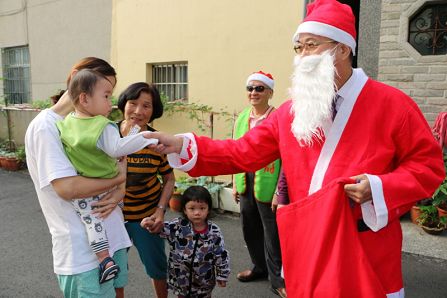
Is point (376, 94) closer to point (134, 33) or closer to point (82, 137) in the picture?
point (82, 137)

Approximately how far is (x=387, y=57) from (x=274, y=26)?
1.76 metres

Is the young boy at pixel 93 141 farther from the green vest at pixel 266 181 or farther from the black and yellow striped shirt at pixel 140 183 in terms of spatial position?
the green vest at pixel 266 181

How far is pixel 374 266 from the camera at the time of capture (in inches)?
67.1

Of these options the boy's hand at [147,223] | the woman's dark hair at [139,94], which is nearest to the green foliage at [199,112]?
the woman's dark hair at [139,94]

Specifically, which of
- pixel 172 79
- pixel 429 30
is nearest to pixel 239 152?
pixel 429 30

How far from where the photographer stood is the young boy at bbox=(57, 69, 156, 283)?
1.77m

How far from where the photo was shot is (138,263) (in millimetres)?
4109

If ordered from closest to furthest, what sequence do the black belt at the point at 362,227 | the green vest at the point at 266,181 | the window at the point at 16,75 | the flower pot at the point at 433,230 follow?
the black belt at the point at 362,227
the green vest at the point at 266,181
the flower pot at the point at 433,230
the window at the point at 16,75

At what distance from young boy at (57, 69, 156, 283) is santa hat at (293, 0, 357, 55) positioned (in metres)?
0.97

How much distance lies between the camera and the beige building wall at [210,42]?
234 inches

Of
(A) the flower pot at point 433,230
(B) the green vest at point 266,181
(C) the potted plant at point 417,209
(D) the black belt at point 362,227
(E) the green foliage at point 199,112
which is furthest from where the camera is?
(E) the green foliage at point 199,112

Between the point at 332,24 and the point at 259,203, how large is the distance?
1.92m

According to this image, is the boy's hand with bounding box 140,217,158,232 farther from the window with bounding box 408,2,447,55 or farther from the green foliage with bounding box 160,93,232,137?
the window with bounding box 408,2,447,55

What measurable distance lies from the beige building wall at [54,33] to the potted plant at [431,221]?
6.89m
